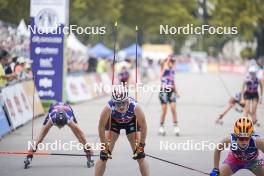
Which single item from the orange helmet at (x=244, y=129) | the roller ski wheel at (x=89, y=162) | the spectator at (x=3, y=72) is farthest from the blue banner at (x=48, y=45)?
the orange helmet at (x=244, y=129)

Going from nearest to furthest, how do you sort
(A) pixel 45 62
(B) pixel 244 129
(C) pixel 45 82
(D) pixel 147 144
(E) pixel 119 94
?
(B) pixel 244 129 < (E) pixel 119 94 < (D) pixel 147 144 < (A) pixel 45 62 < (C) pixel 45 82

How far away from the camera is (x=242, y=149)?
30.7 ft

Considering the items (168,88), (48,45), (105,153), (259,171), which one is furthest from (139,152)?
(48,45)

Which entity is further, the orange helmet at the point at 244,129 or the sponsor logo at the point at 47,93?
the sponsor logo at the point at 47,93

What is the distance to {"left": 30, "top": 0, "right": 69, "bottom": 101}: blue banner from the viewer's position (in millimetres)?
22578

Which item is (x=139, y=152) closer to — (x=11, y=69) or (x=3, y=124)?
(x=3, y=124)

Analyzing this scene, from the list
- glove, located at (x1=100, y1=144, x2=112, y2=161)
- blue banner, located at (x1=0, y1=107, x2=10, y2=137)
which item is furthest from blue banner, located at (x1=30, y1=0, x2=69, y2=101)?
glove, located at (x1=100, y1=144, x2=112, y2=161)

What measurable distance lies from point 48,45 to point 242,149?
1463 centimetres

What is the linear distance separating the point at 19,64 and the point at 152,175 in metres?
9.35

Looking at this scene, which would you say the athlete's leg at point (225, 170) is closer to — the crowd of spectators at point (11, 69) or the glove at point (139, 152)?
the glove at point (139, 152)

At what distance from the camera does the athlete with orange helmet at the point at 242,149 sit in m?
9.12

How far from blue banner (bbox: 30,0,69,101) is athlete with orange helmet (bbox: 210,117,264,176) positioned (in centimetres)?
1376

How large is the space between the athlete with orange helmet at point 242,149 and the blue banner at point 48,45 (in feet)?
45.1

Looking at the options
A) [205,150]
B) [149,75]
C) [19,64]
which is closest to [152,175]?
[205,150]
